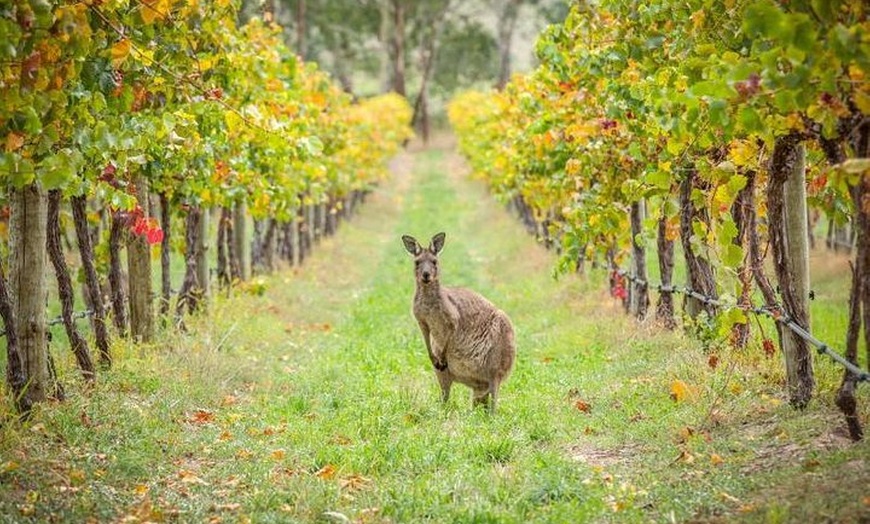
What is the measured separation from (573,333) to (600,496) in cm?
→ 687

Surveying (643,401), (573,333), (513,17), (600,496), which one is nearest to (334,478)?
(600,496)

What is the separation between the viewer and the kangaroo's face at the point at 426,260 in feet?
32.9

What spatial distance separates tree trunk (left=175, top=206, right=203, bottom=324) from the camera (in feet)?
46.2

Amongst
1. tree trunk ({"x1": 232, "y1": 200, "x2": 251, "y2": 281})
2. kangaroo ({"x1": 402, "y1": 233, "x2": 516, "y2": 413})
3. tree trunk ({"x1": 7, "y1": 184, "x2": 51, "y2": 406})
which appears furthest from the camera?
tree trunk ({"x1": 232, "y1": 200, "x2": 251, "y2": 281})

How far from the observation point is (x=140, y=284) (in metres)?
12.0

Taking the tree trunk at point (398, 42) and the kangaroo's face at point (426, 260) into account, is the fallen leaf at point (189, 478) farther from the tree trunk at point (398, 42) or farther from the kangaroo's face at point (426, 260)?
the tree trunk at point (398, 42)

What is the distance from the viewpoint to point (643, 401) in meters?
9.70

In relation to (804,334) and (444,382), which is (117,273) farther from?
(804,334)

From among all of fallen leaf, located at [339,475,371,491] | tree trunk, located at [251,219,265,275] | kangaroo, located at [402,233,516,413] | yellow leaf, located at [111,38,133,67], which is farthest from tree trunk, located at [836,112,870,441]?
tree trunk, located at [251,219,265,275]

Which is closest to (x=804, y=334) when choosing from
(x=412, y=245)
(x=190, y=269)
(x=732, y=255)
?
(x=732, y=255)

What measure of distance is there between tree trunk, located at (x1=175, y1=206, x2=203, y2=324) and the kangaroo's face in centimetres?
468

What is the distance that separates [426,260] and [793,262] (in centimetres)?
365

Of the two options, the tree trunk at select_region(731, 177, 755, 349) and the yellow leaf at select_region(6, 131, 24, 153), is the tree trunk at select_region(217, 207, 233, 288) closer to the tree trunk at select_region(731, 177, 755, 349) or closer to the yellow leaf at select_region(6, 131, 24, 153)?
the tree trunk at select_region(731, 177, 755, 349)

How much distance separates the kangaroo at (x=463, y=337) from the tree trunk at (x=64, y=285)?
3310mm
